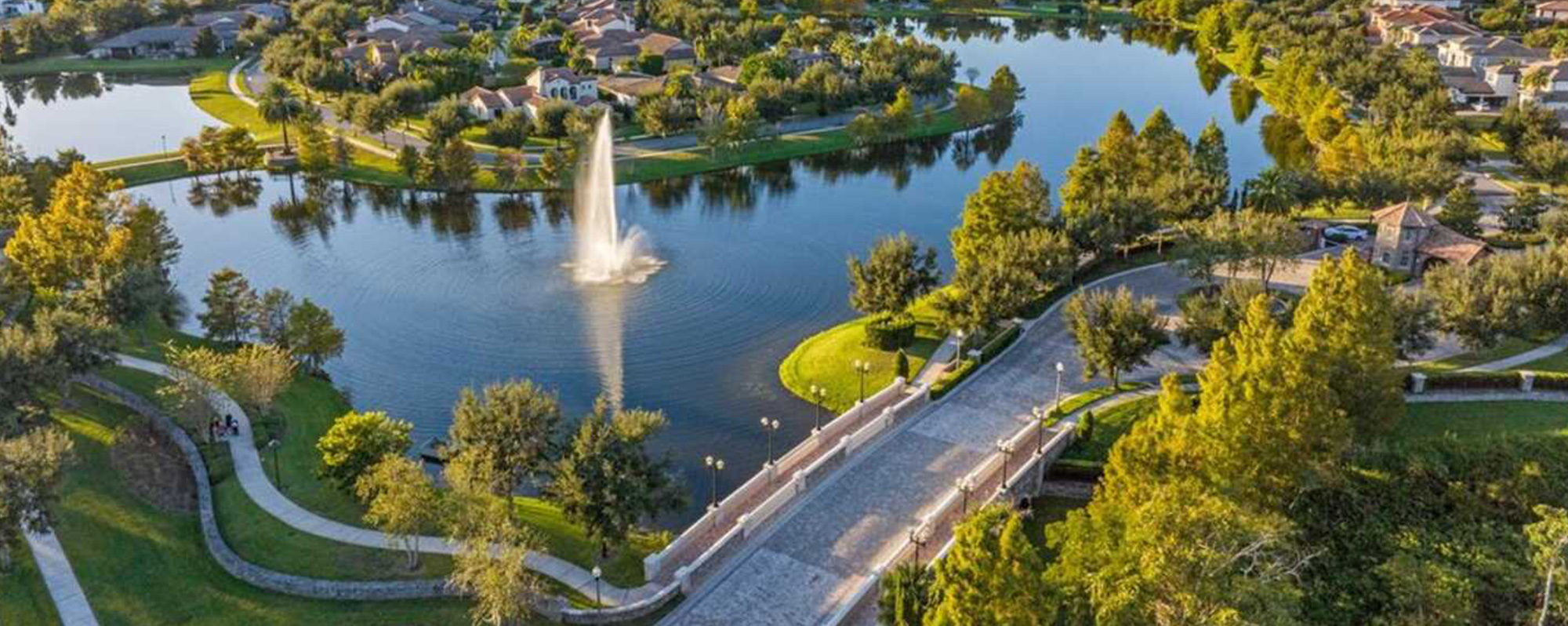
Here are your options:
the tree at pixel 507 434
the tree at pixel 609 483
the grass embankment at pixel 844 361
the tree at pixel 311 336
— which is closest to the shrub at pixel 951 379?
the grass embankment at pixel 844 361

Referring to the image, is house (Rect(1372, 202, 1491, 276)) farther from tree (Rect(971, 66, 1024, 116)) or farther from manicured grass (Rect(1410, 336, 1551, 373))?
tree (Rect(971, 66, 1024, 116))

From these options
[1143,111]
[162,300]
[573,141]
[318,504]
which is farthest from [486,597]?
[1143,111]

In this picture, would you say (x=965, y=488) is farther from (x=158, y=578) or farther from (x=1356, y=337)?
(x=158, y=578)

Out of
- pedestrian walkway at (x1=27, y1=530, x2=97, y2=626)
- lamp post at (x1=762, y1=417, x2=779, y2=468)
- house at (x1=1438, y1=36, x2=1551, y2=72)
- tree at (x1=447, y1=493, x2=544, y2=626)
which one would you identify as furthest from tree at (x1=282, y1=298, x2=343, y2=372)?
house at (x1=1438, y1=36, x2=1551, y2=72)

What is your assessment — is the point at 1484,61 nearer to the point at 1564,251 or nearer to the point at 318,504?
the point at 1564,251

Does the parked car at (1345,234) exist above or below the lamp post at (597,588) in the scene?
above

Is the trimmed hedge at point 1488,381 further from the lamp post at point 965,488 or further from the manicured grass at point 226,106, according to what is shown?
the manicured grass at point 226,106
